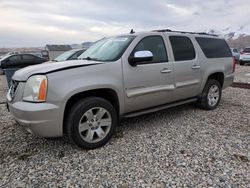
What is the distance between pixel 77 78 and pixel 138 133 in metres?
1.56

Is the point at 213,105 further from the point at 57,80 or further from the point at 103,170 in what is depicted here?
the point at 57,80

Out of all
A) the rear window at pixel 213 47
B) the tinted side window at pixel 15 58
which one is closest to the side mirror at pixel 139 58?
the rear window at pixel 213 47

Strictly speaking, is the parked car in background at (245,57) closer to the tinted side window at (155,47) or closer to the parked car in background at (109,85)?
the parked car in background at (109,85)

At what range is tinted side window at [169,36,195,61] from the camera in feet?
14.3

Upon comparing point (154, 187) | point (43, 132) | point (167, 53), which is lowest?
point (154, 187)

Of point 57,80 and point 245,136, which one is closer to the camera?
point 57,80

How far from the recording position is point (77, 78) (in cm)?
313

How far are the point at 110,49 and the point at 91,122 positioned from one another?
1376 mm

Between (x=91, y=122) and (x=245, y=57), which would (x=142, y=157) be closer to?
(x=91, y=122)

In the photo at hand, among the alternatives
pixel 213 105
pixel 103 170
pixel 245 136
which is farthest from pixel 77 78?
pixel 213 105

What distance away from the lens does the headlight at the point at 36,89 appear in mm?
2943

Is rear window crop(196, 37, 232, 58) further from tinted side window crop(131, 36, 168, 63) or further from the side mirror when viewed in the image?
the side mirror

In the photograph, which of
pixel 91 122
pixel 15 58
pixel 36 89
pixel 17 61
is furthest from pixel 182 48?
pixel 15 58

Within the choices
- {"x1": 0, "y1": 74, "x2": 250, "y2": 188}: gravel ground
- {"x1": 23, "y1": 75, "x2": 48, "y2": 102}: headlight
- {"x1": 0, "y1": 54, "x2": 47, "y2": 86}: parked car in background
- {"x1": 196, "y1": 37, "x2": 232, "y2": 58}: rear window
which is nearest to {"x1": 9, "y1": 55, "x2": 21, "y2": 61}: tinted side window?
{"x1": 0, "y1": 54, "x2": 47, "y2": 86}: parked car in background
